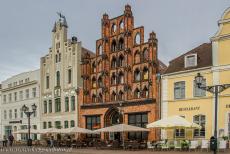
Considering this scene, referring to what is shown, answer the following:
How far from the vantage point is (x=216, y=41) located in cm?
3641

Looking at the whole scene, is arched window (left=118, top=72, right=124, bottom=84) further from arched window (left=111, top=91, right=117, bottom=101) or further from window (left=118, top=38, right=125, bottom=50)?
window (left=118, top=38, right=125, bottom=50)

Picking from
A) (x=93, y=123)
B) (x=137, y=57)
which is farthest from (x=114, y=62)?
(x=93, y=123)

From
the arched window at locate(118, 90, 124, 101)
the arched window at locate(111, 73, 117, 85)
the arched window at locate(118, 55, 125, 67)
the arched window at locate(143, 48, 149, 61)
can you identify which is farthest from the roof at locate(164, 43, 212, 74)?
the arched window at locate(111, 73, 117, 85)

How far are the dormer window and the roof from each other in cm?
37

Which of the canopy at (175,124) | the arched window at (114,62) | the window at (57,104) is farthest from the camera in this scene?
the window at (57,104)

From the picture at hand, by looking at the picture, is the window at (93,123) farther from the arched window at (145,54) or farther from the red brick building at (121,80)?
the arched window at (145,54)

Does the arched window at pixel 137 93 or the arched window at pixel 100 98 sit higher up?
the arched window at pixel 137 93

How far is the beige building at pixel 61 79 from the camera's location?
5175cm

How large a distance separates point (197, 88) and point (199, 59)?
2924 mm

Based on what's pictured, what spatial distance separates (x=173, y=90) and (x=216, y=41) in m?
6.68

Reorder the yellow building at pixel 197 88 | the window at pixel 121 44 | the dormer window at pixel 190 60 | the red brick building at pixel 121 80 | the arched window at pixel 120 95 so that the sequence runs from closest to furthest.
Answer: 1. the yellow building at pixel 197 88
2. the dormer window at pixel 190 60
3. the red brick building at pixel 121 80
4. the arched window at pixel 120 95
5. the window at pixel 121 44

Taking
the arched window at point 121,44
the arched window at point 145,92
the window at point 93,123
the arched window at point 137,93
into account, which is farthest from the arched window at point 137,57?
the window at point 93,123

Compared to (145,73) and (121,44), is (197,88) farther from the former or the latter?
(121,44)

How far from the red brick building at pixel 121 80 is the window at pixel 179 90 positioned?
232 cm
